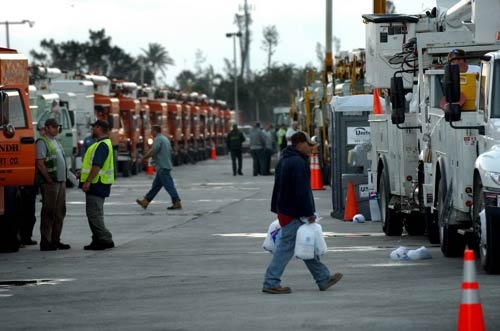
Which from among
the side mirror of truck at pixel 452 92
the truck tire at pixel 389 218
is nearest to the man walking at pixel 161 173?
the truck tire at pixel 389 218

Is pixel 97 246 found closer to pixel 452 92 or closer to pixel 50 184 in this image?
pixel 50 184

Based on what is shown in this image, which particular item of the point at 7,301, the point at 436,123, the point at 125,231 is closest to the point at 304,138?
the point at 7,301

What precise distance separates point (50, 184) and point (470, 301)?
476 inches

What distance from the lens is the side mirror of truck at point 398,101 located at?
21.1 meters

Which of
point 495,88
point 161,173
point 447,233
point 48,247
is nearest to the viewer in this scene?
point 495,88

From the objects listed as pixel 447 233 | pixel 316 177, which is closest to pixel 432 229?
pixel 447 233

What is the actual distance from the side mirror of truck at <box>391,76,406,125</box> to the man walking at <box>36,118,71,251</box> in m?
4.53

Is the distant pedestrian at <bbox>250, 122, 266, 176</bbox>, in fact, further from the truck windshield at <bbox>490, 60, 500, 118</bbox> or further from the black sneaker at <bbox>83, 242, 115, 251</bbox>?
the truck windshield at <bbox>490, 60, 500, 118</bbox>

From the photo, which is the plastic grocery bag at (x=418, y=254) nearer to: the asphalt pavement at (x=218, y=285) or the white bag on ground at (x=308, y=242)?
the asphalt pavement at (x=218, y=285)

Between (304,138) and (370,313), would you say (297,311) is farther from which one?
(304,138)

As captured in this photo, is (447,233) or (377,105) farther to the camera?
(377,105)

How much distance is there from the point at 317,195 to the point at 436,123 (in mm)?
18036

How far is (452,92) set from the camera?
655 inches

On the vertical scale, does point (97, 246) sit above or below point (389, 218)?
below
